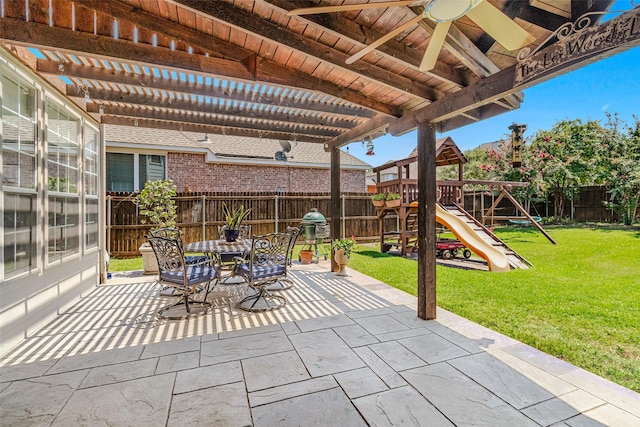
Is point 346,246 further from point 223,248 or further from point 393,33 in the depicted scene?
point 393,33

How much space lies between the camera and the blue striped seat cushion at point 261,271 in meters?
3.80

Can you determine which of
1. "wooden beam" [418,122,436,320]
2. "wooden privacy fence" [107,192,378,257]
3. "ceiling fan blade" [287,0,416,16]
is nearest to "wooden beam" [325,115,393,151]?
"wooden beam" [418,122,436,320]

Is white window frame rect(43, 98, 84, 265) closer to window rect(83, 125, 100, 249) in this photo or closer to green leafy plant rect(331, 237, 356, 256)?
window rect(83, 125, 100, 249)

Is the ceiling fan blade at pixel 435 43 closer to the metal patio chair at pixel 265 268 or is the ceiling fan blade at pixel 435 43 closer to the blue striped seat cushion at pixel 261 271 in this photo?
the metal patio chair at pixel 265 268

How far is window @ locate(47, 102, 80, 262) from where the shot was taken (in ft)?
11.5

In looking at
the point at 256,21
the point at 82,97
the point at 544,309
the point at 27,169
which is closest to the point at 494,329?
the point at 544,309

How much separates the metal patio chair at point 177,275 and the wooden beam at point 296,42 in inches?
91.5

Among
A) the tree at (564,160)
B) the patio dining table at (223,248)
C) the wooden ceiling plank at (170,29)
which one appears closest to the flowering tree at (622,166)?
the tree at (564,160)

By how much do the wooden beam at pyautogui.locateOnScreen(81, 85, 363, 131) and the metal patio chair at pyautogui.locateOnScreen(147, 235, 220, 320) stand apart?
1.94 meters

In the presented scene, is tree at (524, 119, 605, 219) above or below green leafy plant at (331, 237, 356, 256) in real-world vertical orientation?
above

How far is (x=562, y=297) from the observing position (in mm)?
4184

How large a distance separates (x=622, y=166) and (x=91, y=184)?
16.2m

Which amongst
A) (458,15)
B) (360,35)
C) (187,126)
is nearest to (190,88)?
(187,126)

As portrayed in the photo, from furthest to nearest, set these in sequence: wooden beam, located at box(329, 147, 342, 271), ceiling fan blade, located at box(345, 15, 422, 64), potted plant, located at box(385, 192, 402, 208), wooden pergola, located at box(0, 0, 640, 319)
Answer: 1. potted plant, located at box(385, 192, 402, 208)
2. wooden beam, located at box(329, 147, 342, 271)
3. wooden pergola, located at box(0, 0, 640, 319)
4. ceiling fan blade, located at box(345, 15, 422, 64)
